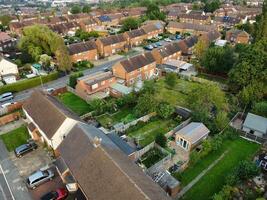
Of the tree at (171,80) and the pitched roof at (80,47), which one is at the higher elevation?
the pitched roof at (80,47)

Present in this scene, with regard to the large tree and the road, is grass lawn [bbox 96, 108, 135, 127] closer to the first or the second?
the road

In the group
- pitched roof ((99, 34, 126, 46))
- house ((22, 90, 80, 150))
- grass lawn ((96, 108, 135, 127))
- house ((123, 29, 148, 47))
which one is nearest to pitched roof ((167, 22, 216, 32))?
house ((123, 29, 148, 47))

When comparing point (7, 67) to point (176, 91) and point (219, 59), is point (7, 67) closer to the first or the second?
point (176, 91)

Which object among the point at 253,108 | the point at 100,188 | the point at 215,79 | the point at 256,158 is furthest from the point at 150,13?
the point at 100,188

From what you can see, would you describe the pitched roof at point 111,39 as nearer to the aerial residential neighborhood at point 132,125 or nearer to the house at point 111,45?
the house at point 111,45

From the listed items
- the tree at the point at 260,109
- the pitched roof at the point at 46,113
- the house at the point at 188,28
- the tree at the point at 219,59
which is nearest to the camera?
the pitched roof at the point at 46,113

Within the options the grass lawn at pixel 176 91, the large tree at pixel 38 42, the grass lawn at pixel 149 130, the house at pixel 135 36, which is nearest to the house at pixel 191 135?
the grass lawn at pixel 149 130

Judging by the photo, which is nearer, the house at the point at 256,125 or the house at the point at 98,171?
the house at the point at 98,171
